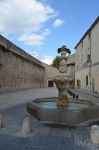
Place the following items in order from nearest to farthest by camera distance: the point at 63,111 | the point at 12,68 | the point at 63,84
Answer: the point at 63,111, the point at 63,84, the point at 12,68

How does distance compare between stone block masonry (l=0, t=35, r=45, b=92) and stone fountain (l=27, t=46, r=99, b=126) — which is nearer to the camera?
stone fountain (l=27, t=46, r=99, b=126)

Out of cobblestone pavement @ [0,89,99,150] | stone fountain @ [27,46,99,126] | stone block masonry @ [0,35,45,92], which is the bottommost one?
cobblestone pavement @ [0,89,99,150]

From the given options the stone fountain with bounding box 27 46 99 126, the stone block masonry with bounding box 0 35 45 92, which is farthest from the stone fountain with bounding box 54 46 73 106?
the stone block masonry with bounding box 0 35 45 92

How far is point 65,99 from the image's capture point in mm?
9906

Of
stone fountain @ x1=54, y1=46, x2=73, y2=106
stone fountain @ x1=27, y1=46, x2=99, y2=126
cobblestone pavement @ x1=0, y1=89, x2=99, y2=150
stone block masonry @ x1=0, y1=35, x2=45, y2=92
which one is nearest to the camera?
cobblestone pavement @ x1=0, y1=89, x2=99, y2=150

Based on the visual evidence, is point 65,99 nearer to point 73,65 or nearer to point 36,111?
point 36,111

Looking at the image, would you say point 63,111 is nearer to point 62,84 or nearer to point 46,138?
point 46,138

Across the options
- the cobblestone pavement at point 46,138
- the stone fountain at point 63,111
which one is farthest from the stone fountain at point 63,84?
the cobblestone pavement at point 46,138

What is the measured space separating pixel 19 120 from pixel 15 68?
22992mm

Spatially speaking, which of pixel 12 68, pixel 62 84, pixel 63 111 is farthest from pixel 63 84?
pixel 12 68

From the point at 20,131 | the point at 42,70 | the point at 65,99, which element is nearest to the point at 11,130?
the point at 20,131

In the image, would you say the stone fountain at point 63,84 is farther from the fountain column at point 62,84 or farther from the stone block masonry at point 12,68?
the stone block masonry at point 12,68

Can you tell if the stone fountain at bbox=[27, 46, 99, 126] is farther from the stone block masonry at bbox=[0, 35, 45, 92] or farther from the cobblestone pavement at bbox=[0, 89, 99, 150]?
the stone block masonry at bbox=[0, 35, 45, 92]

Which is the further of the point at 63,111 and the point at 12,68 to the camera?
the point at 12,68
